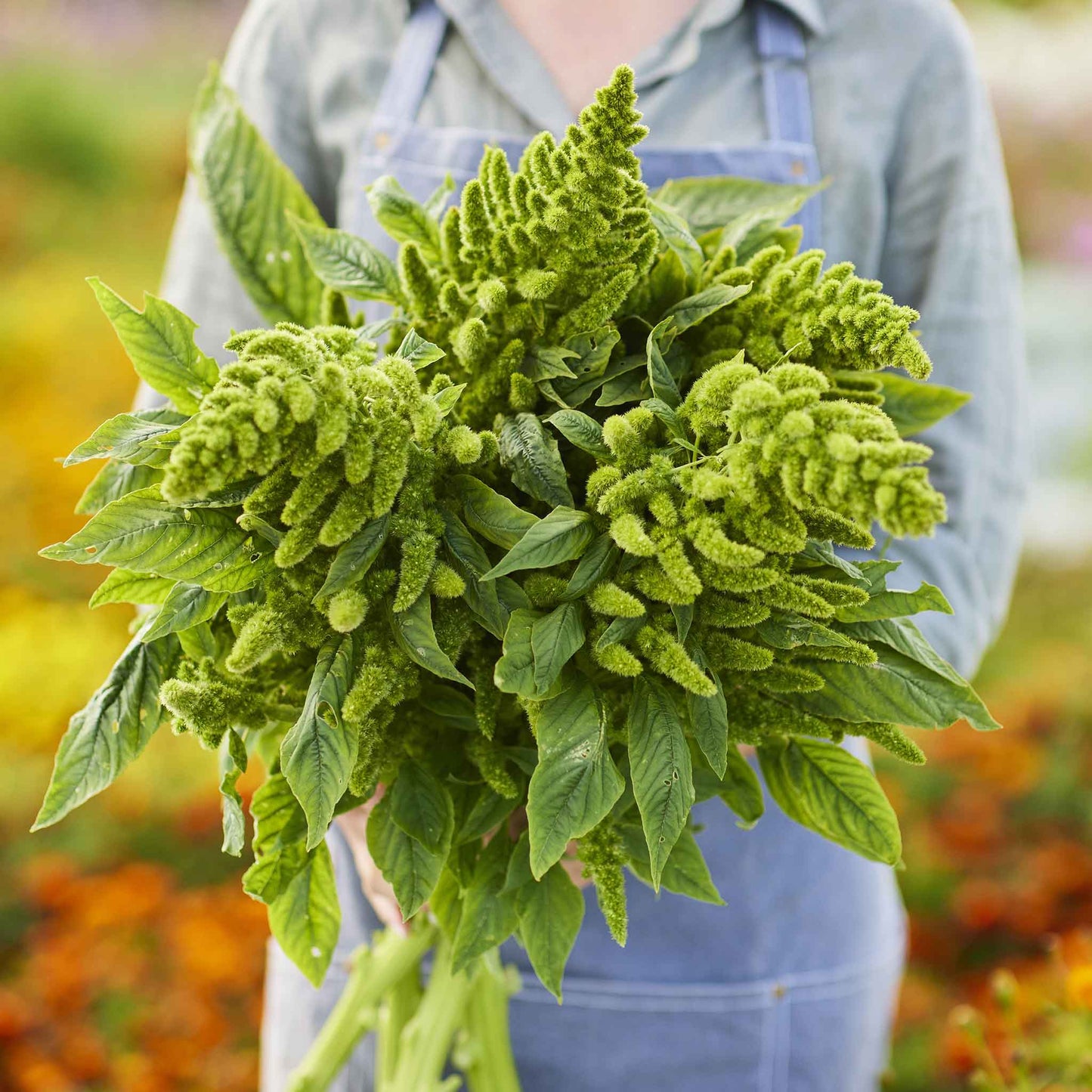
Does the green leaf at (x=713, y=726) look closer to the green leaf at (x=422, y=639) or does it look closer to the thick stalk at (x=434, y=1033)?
the green leaf at (x=422, y=639)

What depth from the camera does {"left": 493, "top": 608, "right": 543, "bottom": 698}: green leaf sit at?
0.31m

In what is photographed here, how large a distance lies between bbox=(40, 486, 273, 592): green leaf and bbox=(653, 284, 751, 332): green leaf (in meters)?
0.15

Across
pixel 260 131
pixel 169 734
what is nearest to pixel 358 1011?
pixel 260 131

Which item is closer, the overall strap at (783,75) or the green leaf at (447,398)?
the green leaf at (447,398)

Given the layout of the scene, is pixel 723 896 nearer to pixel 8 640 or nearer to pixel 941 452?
pixel 941 452

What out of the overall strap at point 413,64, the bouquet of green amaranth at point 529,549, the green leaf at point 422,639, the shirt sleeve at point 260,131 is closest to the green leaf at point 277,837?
the bouquet of green amaranth at point 529,549

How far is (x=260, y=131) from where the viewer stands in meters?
0.67

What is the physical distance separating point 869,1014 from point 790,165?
0.58 meters

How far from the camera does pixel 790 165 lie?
2.04ft

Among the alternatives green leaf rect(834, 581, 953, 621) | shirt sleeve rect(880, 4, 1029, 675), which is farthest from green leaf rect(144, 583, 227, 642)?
shirt sleeve rect(880, 4, 1029, 675)

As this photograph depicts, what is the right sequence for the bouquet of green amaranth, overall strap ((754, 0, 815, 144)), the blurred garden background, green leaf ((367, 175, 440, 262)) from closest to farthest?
1. the bouquet of green amaranth
2. green leaf ((367, 175, 440, 262))
3. overall strap ((754, 0, 815, 144))
4. the blurred garden background

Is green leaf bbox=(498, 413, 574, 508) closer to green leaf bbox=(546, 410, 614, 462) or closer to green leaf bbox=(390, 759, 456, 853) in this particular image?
green leaf bbox=(546, 410, 614, 462)

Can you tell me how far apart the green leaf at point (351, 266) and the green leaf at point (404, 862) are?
0.20 meters

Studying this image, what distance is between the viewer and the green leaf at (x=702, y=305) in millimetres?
345
